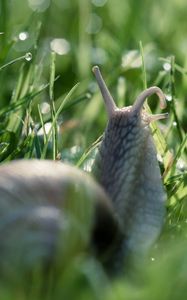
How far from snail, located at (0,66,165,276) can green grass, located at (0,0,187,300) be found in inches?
2.1

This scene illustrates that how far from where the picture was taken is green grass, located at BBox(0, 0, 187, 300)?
5.05 feet

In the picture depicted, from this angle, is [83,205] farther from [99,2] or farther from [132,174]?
[99,2]

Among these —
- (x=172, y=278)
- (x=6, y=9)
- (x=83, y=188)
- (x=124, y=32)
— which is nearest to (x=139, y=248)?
(x=83, y=188)

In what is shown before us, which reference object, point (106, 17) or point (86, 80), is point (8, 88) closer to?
point (86, 80)

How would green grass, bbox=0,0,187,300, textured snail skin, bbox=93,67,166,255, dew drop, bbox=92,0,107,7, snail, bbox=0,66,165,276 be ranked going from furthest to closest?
1. dew drop, bbox=92,0,107,7
2. textured snail skin, bbox=93,67,166,255
3. snail, bbox=0,66,165,276
4. green grass, bbox=0,0,187,300

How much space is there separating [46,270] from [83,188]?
0.22 meters

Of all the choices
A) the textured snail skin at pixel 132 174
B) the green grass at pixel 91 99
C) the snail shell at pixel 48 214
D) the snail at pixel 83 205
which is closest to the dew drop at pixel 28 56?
the green grass at pixel 91 99

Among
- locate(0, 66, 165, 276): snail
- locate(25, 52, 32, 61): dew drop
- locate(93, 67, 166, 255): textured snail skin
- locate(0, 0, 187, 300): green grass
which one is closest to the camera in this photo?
locate(0, 0, 187, 300): green grass

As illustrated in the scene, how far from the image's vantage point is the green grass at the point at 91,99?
60.6 inches

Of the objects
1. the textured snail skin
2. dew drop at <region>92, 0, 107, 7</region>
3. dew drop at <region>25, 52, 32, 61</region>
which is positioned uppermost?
dew drop at <region>25, 52, 32, 61</region>

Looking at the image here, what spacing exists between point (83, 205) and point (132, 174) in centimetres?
52

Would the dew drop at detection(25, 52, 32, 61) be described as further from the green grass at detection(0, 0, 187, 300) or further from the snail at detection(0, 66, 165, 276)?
the snail at detection(0, 66, 165, 276)

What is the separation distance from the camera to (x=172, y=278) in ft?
4.88

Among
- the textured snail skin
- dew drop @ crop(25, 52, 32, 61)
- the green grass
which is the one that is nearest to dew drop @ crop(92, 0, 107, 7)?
the green grass
